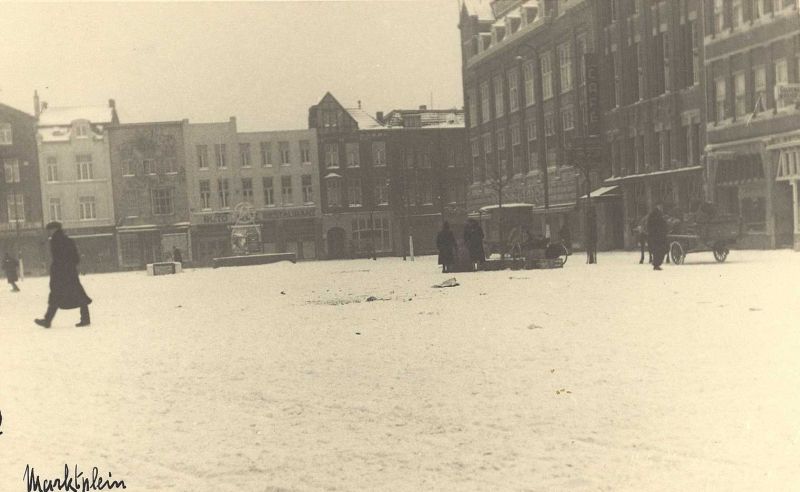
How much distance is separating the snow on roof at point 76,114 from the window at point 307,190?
4.77 metres

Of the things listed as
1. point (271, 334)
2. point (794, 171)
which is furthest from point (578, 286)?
point (271, 334)

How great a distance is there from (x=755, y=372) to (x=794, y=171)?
27.3 ft

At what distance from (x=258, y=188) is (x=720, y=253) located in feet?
40.2

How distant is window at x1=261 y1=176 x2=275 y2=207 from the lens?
31.7 feet

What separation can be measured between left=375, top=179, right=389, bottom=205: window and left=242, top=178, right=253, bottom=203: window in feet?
10.3

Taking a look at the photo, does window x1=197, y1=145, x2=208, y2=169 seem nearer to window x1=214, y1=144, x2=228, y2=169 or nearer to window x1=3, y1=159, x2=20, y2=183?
window x1=214, y1=144, x2=228, y2=169

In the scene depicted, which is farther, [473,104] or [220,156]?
[473,104]

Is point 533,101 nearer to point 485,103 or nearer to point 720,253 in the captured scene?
point 485,103

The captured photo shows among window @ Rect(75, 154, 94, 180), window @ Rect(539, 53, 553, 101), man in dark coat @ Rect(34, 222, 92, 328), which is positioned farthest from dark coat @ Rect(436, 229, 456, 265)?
window @ Rect(539, 53, 553, 101)

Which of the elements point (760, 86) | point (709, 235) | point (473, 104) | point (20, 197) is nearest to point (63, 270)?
point (20, 197)

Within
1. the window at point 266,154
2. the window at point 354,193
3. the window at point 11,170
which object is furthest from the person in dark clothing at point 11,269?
the window at point 354,193

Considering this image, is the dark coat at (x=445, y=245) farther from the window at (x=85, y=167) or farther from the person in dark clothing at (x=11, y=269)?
the person in dark clothing at (x=11, y=269)

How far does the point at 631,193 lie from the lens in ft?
118

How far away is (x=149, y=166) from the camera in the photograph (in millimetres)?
10477
